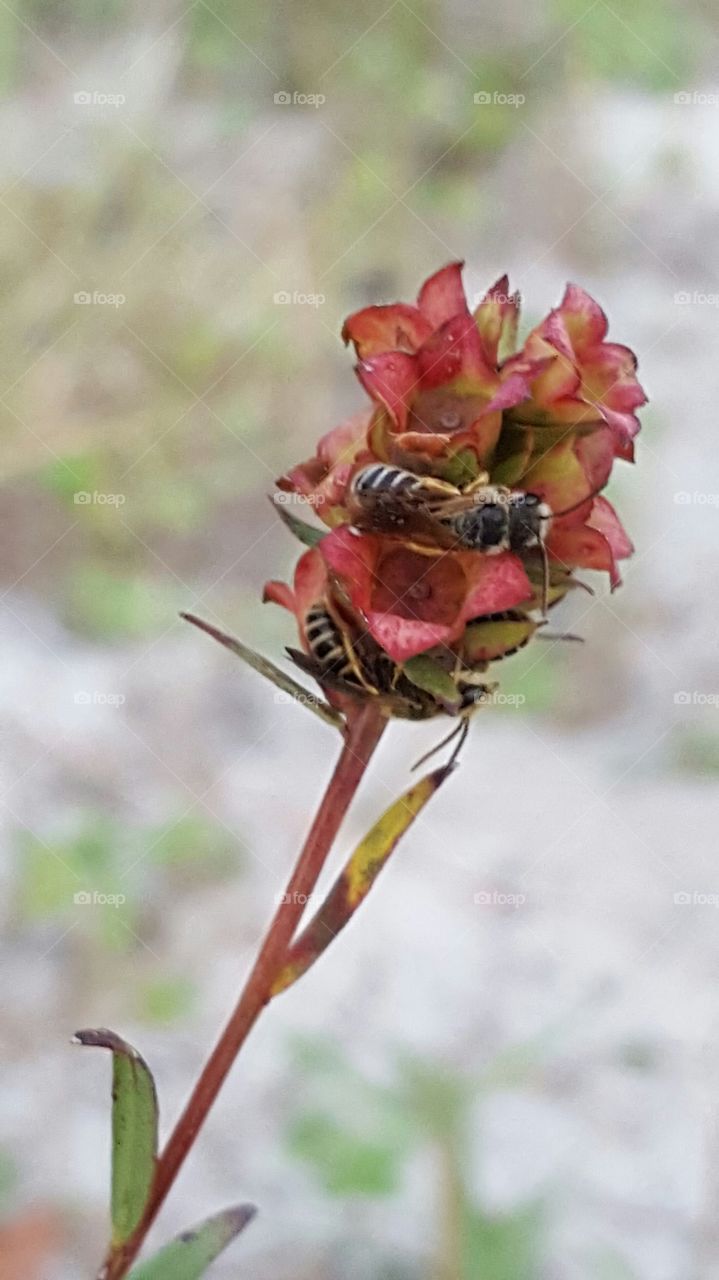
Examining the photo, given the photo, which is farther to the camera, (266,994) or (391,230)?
(391,230)

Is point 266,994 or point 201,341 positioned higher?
point 201,341

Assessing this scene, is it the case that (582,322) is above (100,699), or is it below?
above

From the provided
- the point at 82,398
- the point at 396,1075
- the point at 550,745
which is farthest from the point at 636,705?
the point at 82,398

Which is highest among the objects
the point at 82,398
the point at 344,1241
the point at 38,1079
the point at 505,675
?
the point at 82,398

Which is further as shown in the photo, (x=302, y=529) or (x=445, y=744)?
(x=445, y=744)

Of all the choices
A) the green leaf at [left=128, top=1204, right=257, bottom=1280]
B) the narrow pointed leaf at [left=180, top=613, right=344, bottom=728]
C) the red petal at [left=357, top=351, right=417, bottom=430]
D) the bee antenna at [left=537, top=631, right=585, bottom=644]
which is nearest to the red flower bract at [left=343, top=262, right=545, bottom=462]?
the red petal at [left=357, top=351, right=417, bottom=430]

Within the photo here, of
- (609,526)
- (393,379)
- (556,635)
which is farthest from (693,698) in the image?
(393,379)

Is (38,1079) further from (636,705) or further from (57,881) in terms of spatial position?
(636,705)

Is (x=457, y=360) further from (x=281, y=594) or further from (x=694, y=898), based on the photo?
(x=694, y=898)
